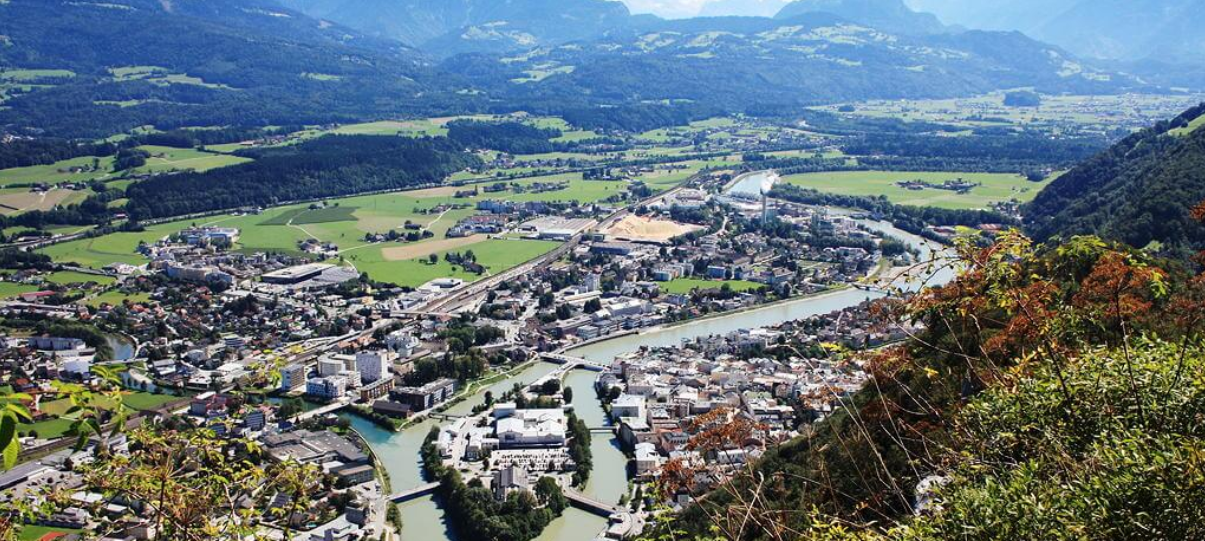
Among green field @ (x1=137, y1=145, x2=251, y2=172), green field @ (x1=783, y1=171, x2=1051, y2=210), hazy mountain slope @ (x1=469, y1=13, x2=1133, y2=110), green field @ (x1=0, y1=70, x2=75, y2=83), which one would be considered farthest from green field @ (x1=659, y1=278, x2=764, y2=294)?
green field @ (x1=0, y1=70, x2=75, y2=83)

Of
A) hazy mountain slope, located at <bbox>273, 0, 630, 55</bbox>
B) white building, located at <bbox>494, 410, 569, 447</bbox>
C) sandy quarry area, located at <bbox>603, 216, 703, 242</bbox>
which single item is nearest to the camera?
white building, located at <bbox>494, 410, 569, 447</bbox>

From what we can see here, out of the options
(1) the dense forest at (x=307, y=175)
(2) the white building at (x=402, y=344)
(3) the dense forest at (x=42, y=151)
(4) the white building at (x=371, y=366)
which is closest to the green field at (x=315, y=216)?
(1) the dense forest at (x=307, y=175)

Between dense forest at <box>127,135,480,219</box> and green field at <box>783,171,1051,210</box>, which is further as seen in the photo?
green field at <box>783,171,1051,210</box>

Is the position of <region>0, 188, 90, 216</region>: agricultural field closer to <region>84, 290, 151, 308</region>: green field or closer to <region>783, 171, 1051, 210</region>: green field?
<region>84, 290, 151, 308</region>: green field

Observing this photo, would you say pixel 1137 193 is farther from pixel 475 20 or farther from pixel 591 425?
pixel 475 20

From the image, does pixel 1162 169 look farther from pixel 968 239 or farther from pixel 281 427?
pixel 968 239

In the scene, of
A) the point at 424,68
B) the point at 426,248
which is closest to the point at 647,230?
the point at 426,248
